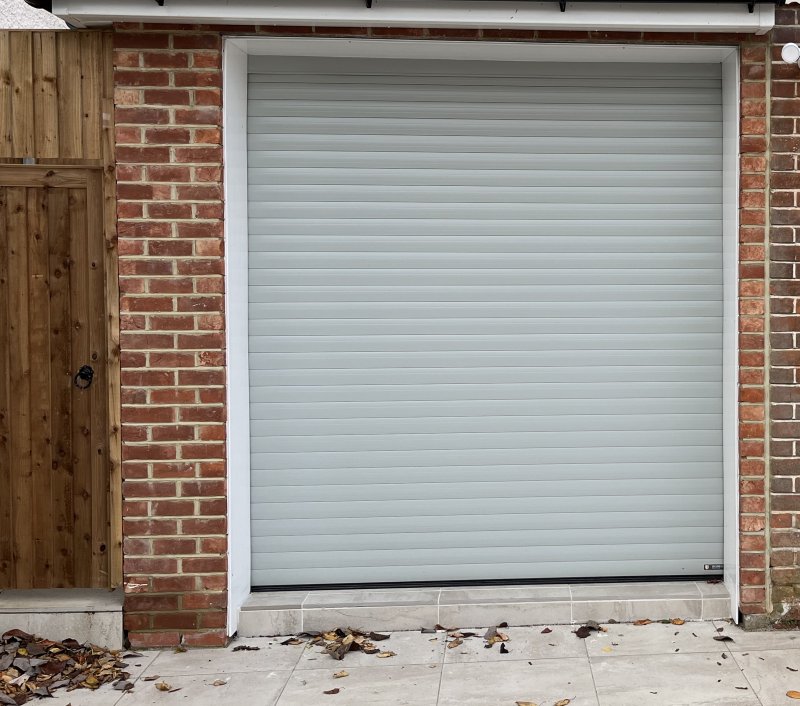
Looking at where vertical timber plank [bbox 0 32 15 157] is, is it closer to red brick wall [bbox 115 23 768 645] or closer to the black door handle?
red brick wall [bbox 115 23 768 645]

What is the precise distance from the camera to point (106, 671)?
416cm

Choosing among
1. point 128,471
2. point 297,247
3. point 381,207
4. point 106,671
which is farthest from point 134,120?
point 106,671

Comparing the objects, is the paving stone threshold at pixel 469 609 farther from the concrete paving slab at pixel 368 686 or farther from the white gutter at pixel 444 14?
the white gutter at pixel 444 14

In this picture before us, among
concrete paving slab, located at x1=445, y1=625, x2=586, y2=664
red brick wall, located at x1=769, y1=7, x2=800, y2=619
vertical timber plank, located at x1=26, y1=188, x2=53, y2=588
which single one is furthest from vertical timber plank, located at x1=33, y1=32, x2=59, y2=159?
red brick wall, located at x1=769, y1=7, x2=800, y2=619

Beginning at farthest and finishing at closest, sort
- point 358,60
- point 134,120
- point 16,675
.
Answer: point 358,60 → point 134,120 → point 16,675

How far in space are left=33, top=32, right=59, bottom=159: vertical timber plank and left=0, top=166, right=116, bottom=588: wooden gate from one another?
0.49 feet

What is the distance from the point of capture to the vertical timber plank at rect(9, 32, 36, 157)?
441 cm

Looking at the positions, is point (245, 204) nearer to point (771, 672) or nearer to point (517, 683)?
point (517, 683)

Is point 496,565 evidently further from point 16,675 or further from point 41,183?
point 41,183

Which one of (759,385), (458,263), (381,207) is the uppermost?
(381,207)

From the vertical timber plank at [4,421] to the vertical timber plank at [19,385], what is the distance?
0.07ft

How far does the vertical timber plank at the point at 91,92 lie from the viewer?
4426mm

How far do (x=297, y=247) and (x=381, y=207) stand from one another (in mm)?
549

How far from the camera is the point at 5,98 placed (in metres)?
4.43
